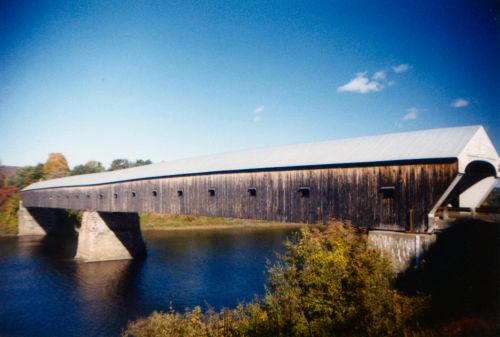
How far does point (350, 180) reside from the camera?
34.7 ft

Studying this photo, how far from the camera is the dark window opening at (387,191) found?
9.58 meters

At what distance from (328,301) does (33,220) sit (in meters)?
45.2

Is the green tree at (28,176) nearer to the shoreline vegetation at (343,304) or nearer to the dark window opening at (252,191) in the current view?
the dark window opening at (252,191)

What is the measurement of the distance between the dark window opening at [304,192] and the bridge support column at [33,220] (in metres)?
41.4

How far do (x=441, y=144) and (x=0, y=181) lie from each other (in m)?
66.1

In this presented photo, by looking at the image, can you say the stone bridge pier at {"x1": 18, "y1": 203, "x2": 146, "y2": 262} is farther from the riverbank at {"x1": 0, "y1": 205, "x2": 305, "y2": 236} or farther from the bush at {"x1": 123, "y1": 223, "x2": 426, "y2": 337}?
the bush at {"x1": 123, "y1": 223, "x2": 426, "y2": 337}

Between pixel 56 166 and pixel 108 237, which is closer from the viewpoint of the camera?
pixel 108 237

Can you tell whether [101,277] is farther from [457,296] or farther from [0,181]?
[0,181]

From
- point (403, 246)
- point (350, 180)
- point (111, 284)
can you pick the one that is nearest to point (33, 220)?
point (111, 284)

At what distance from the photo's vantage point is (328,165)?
11195 mm

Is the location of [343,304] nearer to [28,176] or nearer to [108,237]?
[108,237]

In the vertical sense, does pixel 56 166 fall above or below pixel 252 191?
above

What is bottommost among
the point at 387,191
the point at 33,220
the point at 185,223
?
the point at 185,223

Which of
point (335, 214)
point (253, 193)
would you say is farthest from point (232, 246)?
point (335, 214)
